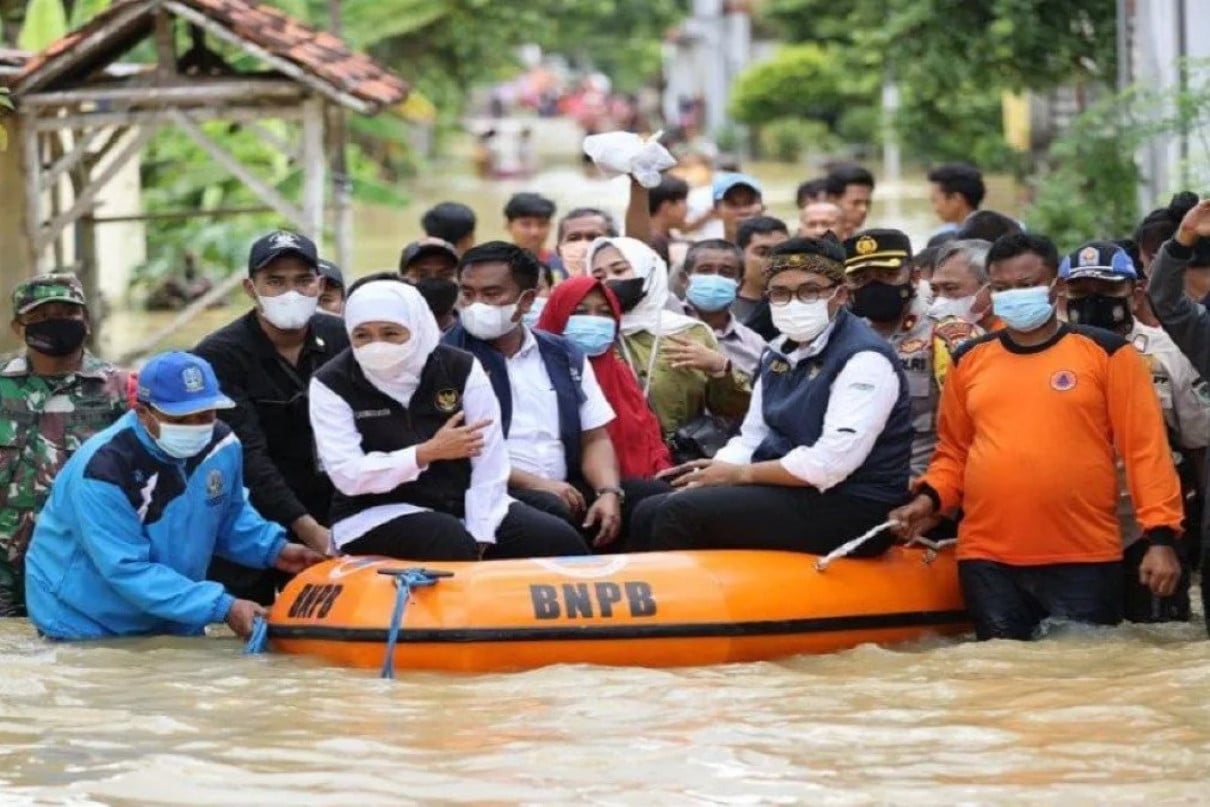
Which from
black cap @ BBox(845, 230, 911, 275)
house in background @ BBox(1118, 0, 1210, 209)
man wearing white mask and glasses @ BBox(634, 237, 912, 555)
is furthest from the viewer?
house in background @ BBox(1118, 0, 1210, 209)

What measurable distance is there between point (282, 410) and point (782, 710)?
262 centimetres

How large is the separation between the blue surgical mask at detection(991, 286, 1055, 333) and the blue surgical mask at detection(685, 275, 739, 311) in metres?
2.36

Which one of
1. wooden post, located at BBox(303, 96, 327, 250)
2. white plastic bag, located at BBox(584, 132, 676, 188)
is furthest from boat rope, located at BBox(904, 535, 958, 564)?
wooden post, located at BBox(303, 96, 327, 250)

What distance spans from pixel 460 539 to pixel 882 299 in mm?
2030

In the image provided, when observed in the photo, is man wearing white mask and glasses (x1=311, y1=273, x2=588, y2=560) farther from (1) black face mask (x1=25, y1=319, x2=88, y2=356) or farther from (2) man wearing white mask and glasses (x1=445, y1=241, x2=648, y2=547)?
(1) black face mask (x1=25, y1=319, x2=88, y2=356)

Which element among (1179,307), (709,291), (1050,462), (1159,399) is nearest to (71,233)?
(709,291)

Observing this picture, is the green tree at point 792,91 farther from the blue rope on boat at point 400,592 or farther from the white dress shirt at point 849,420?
the blue rope on boat at point 400,592

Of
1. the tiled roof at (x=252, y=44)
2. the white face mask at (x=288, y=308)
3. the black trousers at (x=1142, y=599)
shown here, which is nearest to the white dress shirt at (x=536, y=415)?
the white face mask at (x=288, y=308)

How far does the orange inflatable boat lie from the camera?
8617 mm

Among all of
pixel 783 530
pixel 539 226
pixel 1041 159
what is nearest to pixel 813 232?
pixel 539 226

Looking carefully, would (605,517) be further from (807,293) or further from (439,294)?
(439,294)

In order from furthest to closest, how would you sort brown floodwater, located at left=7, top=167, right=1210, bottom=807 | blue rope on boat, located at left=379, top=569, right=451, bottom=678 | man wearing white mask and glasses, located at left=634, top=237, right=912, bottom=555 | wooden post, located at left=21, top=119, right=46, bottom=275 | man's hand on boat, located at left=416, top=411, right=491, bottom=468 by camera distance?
wooden post, located at left=21, top=119, right=46, bottom=275 < man wearing white mask and glasses, located at left=634, top=237, right=912, bottom=555 < man's hand on boat, located at left=416, top=411, right=491, bottom=468 < blue rope on boat, located at left=379, top=569, right=451, bottom=678 < brown floodwater, located at left=7, top=167, right=1210, bottom=807

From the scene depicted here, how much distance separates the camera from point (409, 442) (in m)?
8.87

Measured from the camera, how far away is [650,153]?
11.2 m
